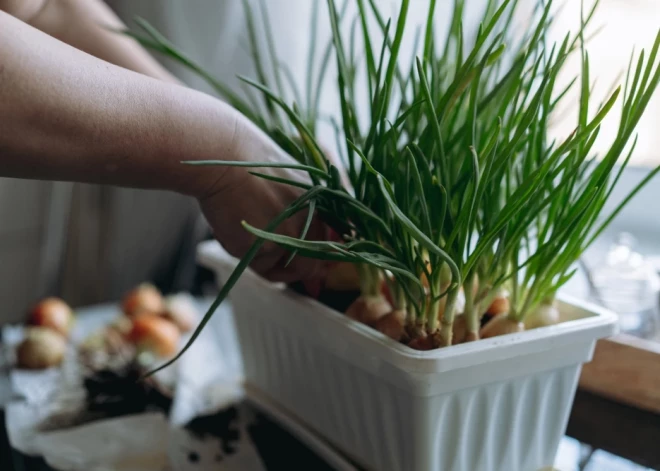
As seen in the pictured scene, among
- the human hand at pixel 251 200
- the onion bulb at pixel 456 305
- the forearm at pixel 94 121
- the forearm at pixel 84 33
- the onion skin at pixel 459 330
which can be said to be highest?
the forearm at pixel 84 33

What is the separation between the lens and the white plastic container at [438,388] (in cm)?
40

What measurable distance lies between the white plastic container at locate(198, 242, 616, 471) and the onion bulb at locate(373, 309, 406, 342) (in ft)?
0.06

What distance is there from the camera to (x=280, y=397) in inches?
23.4

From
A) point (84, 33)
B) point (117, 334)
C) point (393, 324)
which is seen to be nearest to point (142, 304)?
point (117, 334)

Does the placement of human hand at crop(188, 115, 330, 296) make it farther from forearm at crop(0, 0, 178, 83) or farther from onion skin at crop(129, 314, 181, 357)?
onion skin at crop(129, 314, 181, 357)

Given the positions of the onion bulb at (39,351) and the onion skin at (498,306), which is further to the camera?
the onion bulb at (39,351)

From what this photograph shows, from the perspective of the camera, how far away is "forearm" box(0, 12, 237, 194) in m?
0.34

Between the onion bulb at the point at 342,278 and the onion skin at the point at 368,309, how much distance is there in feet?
0.12

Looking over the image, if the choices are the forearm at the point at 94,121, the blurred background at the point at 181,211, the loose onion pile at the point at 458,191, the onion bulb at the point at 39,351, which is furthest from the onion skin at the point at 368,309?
the onion bulb at the point at 39,351

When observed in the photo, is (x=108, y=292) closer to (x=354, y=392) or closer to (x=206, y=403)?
(x=206, y=403)

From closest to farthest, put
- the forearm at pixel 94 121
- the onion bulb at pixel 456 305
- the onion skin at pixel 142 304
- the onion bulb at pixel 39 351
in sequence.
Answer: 1. the forearm at pixel 94 121
2. the onion bulb at pixel 456 305
3. the onion bulb at pixel 39 351
4. the onion skin at pixel 142 304

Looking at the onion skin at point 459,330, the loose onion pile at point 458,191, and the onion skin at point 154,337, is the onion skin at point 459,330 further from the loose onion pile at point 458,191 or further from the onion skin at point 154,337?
the onion skin at point 154,337

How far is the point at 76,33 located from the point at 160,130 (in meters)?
0.26

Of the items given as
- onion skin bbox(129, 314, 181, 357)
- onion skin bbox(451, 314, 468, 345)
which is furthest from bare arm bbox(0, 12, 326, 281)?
onion skin bbox(129, 314, 181, 357)
